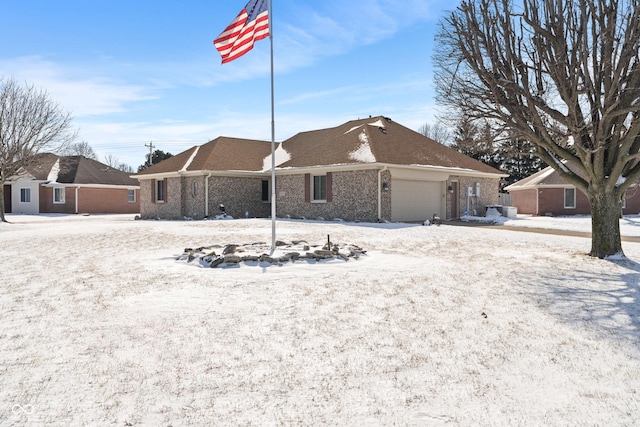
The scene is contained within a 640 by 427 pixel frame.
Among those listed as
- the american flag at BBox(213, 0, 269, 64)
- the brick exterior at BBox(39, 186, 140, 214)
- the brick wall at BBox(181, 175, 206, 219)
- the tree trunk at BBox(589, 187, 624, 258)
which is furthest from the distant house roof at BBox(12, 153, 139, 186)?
the tree trunk at BBox(589, 187, 624, 258)

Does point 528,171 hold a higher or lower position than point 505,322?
higher

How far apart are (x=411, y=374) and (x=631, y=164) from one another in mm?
10289

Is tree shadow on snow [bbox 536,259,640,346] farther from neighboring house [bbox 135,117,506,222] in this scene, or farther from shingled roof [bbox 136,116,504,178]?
shingled roof [bbox 136,116,504,178]

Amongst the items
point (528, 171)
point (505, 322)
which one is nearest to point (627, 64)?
point (505, 322)

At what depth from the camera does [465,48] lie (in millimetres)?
11570

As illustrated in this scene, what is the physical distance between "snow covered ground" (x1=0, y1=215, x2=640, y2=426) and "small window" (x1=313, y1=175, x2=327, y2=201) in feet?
45.7

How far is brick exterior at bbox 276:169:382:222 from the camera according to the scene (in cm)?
2067

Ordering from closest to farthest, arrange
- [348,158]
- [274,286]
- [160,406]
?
[160,406] → [274,286] → [348,158]

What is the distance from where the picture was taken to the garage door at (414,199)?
21406 millimetres

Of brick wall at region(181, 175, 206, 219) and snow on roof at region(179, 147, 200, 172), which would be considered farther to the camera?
snow on roof at region(179, 147, 200, 172)

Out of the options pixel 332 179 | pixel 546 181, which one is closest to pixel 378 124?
pixel 332 179

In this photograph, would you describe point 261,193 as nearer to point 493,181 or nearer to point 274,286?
point 493,181

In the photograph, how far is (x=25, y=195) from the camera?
3731cm

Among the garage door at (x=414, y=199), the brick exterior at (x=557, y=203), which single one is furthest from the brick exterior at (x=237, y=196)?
the brick exterior at (x=557, y=203)
